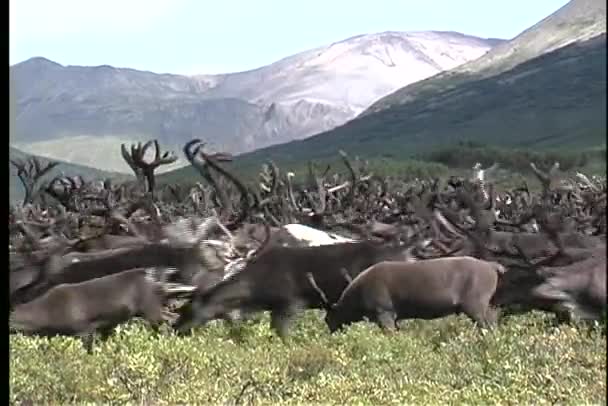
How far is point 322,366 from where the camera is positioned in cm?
540

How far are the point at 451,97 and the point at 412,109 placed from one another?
8.03 m

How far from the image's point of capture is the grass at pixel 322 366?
187 inches

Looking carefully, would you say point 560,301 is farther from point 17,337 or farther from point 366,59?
point 366,59

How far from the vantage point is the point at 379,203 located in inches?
566

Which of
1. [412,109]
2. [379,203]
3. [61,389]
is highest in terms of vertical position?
[61,389]

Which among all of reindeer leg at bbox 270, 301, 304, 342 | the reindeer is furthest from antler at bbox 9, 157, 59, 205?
the reindeer

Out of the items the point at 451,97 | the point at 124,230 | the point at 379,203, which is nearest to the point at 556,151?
the point at 379,203

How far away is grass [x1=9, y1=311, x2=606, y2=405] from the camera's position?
4758 mm

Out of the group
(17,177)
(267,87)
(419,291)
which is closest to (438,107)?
(267,87)

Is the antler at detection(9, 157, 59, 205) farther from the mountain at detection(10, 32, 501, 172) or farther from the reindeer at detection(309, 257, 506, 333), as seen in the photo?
the reindeer at detection(309, 257, 506, 333)

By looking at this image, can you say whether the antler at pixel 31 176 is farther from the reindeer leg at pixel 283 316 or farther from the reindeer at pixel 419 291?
the reindeer at pixel 419 291

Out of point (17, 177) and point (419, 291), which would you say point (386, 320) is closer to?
point (419, 291)

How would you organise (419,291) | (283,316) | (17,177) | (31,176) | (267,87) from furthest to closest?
(267,87) → (17,177) → (31,176) → (419,291) → (283,316)

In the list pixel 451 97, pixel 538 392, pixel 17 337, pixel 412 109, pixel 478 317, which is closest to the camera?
pixel 538 392
